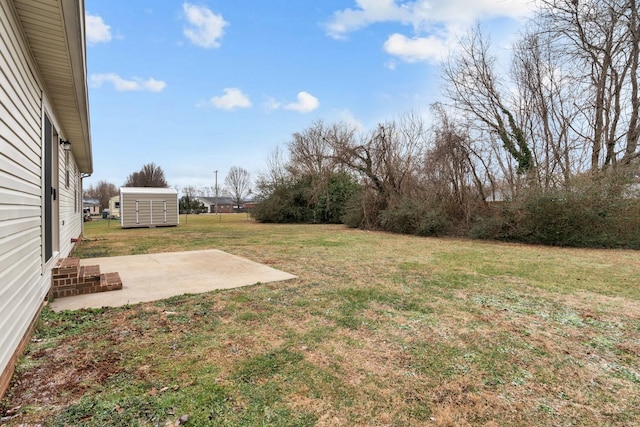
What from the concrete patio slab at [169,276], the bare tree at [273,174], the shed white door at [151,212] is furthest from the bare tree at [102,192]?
the concrete patio slab at [169,276]

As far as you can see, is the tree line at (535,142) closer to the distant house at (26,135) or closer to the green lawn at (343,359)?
the green lawn at (343,359)

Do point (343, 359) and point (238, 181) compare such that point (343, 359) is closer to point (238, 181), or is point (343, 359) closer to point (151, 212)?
point (151, 212)

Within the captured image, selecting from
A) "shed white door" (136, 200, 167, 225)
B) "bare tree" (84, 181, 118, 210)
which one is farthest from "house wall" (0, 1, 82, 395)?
"bare tree" (84, 181, 118, 210)

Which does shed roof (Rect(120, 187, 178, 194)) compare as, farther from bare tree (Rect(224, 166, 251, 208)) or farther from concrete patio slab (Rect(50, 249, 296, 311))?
bare tree (Rect(224, 166, 251, 208))

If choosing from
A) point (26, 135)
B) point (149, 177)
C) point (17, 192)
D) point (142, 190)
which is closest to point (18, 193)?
point (17, 192)

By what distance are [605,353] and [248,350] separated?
263 cm

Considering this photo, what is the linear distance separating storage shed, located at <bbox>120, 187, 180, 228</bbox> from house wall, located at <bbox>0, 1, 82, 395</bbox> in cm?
1438

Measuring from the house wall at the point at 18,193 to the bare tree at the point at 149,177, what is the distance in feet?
133

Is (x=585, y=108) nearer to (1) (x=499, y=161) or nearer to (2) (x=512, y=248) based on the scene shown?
(1) (x=499, y=161)

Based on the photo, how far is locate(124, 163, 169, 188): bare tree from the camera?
131 ft

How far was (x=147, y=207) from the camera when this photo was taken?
1666cm

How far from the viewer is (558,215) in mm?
8812

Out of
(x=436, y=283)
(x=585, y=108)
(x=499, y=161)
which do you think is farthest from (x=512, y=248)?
(x=585, y=108)

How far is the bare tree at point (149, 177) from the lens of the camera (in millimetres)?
39844
